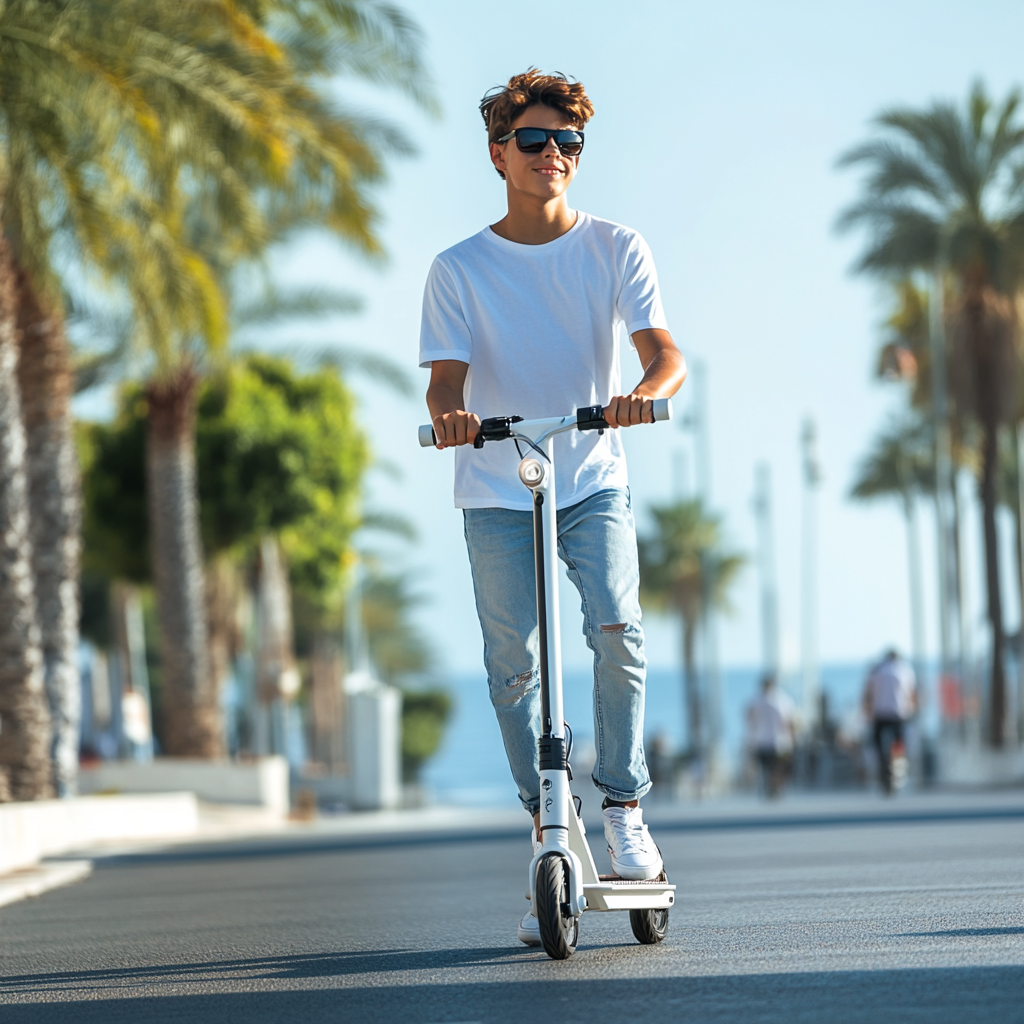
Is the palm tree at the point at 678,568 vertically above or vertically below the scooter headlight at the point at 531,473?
below

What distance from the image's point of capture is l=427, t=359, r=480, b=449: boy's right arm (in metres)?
4.55

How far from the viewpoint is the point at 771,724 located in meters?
23.7

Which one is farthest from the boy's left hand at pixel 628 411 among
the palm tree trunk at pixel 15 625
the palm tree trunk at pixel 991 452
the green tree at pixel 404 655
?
the green tree at pixel 404 655

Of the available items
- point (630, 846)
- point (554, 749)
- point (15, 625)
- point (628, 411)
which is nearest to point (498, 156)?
point (628, 411)

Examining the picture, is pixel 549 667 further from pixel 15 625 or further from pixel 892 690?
pixel 892 690

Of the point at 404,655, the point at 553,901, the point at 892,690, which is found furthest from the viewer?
the point at 404,655

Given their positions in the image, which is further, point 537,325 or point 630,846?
point 537,325

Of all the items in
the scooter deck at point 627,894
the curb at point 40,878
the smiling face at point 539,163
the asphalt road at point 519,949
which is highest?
the smiling face at point 539,163

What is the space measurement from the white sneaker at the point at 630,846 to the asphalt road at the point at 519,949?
21cm

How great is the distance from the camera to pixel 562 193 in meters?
4.91

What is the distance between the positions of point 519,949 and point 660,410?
1519mm

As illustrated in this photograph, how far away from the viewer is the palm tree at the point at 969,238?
3241cm

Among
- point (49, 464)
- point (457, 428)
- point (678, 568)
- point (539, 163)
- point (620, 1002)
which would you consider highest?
point (539, 163)

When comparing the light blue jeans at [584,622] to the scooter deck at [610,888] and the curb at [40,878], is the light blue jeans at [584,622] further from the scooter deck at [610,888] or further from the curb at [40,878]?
the curb at [40,878]
